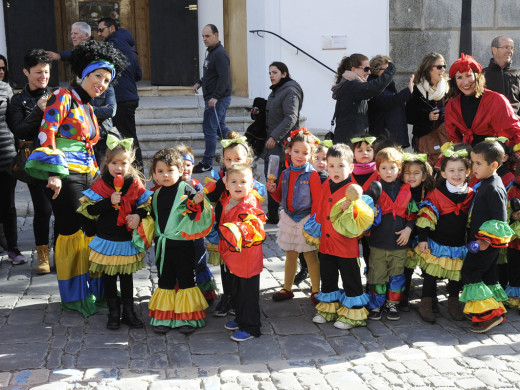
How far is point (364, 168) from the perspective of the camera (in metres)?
5.58

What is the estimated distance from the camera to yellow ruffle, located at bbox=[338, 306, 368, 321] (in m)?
5.09

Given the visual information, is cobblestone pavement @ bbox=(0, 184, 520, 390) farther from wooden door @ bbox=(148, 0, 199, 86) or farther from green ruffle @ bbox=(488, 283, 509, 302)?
wooden door @ bbox=(148, 0, 199, 86)

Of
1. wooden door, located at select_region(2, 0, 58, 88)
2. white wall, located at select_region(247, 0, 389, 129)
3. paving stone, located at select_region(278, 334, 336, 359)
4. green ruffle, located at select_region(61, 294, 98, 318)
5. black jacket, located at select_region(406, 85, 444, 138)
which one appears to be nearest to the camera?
paving stone, located at select_region(278, 334, 336, 359)

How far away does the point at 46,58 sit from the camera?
20.2ft

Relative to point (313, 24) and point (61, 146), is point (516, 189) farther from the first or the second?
point (313, 24)

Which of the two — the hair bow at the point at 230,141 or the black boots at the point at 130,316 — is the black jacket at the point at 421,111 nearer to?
the hair bow at the point at 230,141

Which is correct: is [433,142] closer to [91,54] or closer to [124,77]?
[91,54]

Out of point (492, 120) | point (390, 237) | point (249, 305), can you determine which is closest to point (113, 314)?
point (249, 305)

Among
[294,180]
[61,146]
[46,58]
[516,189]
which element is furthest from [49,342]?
[516,189]

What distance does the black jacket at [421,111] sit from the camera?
7.14 m

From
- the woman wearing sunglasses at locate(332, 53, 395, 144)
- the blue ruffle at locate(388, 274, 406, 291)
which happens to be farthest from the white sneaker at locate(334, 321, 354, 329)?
the woman wearing sunglasses at locate(332, 53, 395, 144)

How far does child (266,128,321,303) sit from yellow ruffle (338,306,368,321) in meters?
0.47

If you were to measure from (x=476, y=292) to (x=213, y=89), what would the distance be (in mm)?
5299

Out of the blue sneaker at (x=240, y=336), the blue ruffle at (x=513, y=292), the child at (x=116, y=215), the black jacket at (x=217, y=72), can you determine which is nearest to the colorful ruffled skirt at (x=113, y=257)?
the child at (x=116, y=215)
